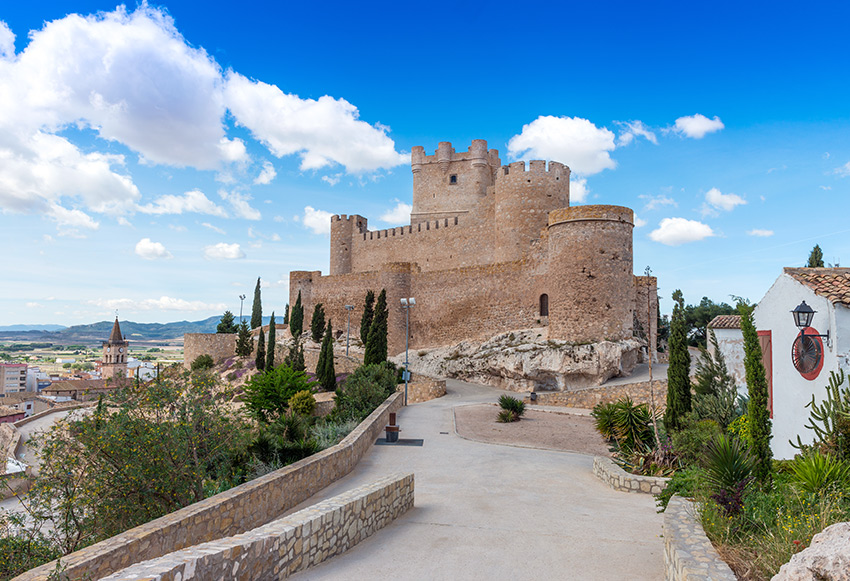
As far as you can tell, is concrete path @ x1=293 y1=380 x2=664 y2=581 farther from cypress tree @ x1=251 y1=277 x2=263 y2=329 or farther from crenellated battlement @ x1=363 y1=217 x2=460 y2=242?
cypress tree @ x1=251 y1=277 x2=263 y2=329

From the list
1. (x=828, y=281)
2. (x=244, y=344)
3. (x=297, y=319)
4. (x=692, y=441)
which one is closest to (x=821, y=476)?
(x=692, y=441)

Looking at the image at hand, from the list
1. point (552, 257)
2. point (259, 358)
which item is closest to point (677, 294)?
point (552, 257)

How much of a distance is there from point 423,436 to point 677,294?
7318mm

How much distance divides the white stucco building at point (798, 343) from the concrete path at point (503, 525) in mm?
3504

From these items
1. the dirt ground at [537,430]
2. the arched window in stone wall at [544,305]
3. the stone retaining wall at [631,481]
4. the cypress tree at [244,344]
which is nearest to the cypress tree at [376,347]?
the arched window in stone wall at [544,305]

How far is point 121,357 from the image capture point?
77.4 metres

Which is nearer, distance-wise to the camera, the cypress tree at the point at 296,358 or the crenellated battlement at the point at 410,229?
the cypress tree at the point at 296,358

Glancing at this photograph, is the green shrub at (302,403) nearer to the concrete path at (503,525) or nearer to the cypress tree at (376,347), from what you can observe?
the cypress tree at (376,347)

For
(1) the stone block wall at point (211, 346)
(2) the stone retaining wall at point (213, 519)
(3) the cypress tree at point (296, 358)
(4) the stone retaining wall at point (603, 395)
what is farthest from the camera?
(1) the stone block wall at point (211, 346)

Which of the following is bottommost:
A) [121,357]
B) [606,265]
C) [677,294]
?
[121,357]

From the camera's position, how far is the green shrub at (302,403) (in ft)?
71.7

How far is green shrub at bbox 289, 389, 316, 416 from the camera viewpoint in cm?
2184

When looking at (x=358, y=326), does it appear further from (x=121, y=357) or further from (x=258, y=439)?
(x=121, y=357)

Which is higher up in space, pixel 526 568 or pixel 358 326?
pixel 358 326
